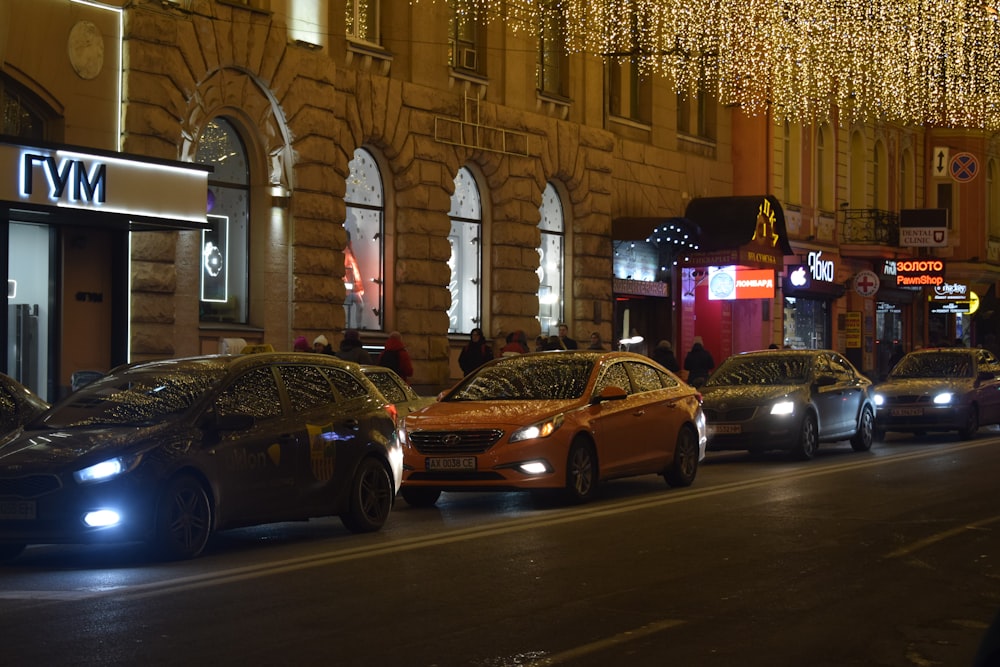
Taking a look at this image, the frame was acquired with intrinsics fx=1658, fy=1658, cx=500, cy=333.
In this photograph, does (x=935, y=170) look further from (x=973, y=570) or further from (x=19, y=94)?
(x=973, y=570)

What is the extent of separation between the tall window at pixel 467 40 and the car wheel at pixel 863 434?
33.4 ft

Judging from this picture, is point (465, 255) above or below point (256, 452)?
above

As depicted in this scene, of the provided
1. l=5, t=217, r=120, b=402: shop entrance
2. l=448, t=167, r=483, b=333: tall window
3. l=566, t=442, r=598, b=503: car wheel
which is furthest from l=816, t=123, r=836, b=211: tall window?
l=566, t=442, r=598, b=503: car wheel

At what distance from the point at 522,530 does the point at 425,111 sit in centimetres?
1643

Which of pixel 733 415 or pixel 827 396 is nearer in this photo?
pixel 733 415

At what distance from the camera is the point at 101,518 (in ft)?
36.9

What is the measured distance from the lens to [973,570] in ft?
36.0

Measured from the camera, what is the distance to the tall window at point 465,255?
30641 millimetres

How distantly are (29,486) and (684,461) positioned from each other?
841 centimetres

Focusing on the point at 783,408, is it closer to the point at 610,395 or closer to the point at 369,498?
the point at 610,395

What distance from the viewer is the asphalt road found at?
8086 mm

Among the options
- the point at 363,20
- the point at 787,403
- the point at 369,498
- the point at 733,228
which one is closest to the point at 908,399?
the point at 787,403

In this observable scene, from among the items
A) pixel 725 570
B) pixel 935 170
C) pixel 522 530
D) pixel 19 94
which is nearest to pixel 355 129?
pixel 19 94

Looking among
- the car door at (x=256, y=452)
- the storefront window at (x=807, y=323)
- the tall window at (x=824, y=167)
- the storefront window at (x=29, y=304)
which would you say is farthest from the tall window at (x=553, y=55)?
the car door at (x=256, y=452)
